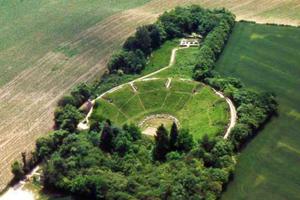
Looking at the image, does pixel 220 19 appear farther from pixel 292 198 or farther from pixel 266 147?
pixel 292 198

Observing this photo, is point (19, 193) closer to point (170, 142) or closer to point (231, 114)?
point (170, 142)

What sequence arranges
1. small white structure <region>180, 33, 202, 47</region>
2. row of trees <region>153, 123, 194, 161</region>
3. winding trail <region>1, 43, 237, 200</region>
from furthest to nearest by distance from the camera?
small white structure <region>180, 33, 202, 47</region> < row of trees <region>153, 123, 194, 161</region> < winding trail <region>1, 43, 237, 200</region>

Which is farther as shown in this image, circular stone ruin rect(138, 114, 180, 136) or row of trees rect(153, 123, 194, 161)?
circular stone ruin rect(138, 114, 180, 136)

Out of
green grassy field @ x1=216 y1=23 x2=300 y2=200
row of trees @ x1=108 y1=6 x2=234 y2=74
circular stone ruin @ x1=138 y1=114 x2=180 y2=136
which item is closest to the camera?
green grassy field @ x1=216 y1=23 x2=300 y2=200

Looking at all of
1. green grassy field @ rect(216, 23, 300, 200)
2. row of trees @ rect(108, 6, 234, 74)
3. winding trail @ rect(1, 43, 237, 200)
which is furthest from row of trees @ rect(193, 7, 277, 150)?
row of trees @ rect(108, 6, 234, 74)

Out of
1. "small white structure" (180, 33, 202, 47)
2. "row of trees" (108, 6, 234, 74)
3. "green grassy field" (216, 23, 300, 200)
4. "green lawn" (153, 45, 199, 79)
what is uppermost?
"row of trees" (108, 6, 234, 74)

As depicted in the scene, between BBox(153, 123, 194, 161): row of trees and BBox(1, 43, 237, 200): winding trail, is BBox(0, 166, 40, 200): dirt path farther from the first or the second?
BBox(153, 123, 194, 161): row of trees
